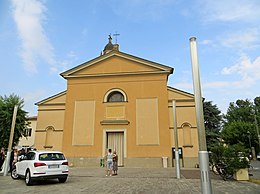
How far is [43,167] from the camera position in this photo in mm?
9852

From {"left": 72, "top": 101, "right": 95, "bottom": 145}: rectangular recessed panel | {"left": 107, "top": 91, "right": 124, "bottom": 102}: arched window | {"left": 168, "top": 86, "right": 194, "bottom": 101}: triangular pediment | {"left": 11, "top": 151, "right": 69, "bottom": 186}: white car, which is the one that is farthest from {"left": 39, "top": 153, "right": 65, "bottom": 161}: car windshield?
{"left": 168, "top": 86, "right": 194, "bottom": 101}: triangular pediment

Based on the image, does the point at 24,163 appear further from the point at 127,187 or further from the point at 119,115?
the point at 119,115

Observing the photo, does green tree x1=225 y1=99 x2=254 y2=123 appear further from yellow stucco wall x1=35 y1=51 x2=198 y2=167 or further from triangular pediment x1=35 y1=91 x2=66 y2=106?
triangular pediment x1=35 y1=91 x2=66 y2=106

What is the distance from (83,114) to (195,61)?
1692cm

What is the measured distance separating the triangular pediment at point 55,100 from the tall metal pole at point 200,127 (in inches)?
737

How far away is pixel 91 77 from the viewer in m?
22.5

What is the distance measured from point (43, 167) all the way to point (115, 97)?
12.7 m

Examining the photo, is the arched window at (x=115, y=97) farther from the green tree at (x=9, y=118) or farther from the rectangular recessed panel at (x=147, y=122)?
the green tree at (x=9, y=118)

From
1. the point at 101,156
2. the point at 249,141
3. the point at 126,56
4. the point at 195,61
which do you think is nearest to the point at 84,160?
the point at 101,156

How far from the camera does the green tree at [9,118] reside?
67.9ft

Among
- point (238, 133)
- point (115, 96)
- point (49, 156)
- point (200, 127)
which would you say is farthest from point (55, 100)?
point (238, 133)

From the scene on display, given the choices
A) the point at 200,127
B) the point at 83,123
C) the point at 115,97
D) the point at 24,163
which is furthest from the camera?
the point at 115,97

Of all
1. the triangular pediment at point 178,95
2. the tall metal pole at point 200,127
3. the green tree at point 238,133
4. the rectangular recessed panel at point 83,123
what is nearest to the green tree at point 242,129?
the green tree at point 238,133

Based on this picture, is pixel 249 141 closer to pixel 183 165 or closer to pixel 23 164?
pixel 183 165
